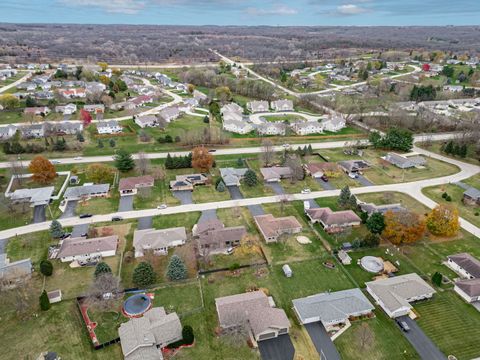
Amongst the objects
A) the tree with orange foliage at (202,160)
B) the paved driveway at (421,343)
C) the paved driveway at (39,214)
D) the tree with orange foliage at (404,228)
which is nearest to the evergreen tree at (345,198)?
the tree with orange foliage at (404,228)

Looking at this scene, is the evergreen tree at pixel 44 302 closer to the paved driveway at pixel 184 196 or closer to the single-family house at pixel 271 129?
the paved driveway at pixel 184 196

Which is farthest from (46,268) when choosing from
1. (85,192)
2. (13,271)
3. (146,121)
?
(146,121)

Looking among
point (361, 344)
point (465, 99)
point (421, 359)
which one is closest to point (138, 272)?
point (361, 344)

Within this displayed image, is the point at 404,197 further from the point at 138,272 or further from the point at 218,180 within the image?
the point at 138,272

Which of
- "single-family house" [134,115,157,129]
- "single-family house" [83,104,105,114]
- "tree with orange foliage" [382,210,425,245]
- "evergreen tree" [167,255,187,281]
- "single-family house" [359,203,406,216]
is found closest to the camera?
"evergreen tree" [167,255,187,281]

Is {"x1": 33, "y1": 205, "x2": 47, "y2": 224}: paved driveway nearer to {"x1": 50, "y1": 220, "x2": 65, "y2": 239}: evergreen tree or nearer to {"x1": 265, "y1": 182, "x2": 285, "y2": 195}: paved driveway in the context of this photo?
{"x1": 50, "y1": 220, "x2": 65, "y2": 239}: evergreen tree

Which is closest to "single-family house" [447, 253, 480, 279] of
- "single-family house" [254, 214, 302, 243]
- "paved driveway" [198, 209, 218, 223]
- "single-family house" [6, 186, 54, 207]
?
"single-family house" [254, 214, 302, 243]

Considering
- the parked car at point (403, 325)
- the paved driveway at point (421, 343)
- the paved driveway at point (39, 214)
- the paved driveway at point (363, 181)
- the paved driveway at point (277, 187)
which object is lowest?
the paved driveway at point (39, 214)
